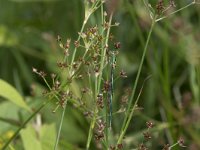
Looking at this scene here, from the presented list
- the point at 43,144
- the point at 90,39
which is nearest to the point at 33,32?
the point at 43,144

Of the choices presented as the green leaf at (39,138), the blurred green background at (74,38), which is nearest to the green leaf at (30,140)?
the green leaf at (39,138)

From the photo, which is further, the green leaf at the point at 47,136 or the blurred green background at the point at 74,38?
the blurred green background at the point at 74,38

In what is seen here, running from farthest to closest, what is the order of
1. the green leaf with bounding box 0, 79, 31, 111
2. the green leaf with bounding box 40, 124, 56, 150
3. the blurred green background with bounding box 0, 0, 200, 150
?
the blurred green background with bounding box 0, 0, 200, 150
the green leaf with bounding box 40, 124, 56, 150
the green leaf with bounding box 0, 79, 31, 111

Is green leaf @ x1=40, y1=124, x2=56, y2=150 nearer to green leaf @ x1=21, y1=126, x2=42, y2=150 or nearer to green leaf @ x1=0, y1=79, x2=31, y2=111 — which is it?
green leaf @ x1=21, y1=126, x2=42, y2=150

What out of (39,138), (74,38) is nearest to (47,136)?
(39,138)

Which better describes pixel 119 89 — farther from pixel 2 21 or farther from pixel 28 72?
pixel 2 21

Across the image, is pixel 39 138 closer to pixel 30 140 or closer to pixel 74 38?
pixel 30 140

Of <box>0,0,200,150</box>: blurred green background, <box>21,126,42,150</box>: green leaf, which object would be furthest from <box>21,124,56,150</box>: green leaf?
<box>0,0,200,150</box>: blurred green background

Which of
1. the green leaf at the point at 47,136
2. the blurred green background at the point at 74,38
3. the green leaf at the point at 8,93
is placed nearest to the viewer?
the green leaf at the point at 8,93

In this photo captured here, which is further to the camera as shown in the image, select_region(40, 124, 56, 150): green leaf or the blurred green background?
the blurred green background

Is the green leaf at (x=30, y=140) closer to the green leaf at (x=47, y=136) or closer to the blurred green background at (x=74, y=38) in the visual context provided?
the green leaf at (x=47, y=136)

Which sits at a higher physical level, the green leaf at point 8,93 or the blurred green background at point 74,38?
the green leaf at point 8,93
